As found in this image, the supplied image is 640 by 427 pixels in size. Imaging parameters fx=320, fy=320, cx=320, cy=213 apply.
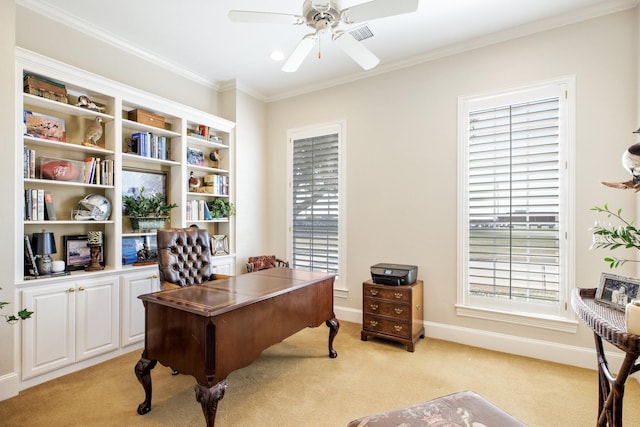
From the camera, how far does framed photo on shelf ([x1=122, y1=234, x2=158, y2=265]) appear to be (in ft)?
10.5

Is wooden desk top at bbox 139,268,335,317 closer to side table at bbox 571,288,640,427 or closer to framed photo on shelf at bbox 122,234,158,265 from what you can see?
framed photo on shelf at bbox 122,234,158,265

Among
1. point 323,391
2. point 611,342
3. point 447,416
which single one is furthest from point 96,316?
point 611,342

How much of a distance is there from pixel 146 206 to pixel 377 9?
9.07 ft

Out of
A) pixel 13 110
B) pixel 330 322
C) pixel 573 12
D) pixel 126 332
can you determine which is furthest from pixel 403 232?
pixel 13 110

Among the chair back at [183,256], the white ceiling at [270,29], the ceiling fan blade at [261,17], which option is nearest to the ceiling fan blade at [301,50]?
the ceiling fan blade at [261,17]

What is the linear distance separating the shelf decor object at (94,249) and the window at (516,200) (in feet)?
11.5

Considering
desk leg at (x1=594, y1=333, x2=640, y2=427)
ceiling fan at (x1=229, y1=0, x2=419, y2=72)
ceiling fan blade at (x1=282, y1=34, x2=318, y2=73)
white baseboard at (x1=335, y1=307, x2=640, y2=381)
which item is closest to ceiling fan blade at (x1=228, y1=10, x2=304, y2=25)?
ceiling fan at (x1=229, y1=0, x2=419, y2=72)

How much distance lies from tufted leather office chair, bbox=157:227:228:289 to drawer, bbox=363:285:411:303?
153 centimetres

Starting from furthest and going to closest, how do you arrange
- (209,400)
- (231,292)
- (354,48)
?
(354,48)
(231,292)
(209,400)

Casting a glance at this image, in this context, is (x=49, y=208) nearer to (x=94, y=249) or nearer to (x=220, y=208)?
(x=94, y=249)

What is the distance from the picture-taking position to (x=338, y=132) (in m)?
4.11

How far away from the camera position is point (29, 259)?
248 cm

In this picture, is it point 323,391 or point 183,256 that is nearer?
point 323,391

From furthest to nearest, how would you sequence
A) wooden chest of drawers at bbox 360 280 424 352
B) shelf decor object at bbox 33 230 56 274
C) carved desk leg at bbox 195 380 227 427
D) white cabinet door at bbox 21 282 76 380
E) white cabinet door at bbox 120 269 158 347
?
1. wooden chest of drawers at bbox 360 280 424 352
2. white cabinet door at bbox 120 269 158 347
3. shelf decor object at bbox 33 230 56 274
4. white cabinet door at bbox 21 282 76 380
5. carved desk leg at bbox 195 380 227 427
